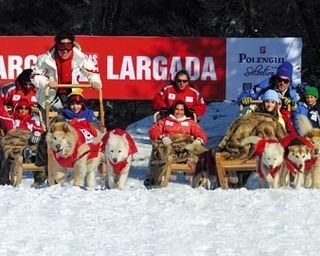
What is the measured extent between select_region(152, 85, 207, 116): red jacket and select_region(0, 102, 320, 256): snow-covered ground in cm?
193


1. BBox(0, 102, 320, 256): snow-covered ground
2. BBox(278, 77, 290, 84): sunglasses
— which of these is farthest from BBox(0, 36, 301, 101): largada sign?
BBox(0, 102, 320, 256): snow-covered ground

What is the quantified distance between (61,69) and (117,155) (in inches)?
72.0

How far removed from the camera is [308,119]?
8938 mm

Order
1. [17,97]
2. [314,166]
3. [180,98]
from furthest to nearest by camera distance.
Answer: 1. [17,97]
2. [180,98]
3. [314,166]

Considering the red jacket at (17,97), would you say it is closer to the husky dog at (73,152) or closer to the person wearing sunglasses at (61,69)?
the person wearing sunglasses at (61,69)

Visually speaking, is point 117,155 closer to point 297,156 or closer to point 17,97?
point 297,156

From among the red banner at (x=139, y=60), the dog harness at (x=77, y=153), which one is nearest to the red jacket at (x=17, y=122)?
the dog harness at (x=77, y=153)

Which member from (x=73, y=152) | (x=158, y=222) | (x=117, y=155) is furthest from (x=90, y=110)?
(x=158, y=222)

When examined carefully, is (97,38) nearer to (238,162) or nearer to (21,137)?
→ (21,137)

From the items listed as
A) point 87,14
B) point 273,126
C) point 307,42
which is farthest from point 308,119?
point 87,14

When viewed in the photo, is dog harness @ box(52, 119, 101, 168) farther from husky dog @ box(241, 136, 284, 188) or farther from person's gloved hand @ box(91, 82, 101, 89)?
husky dog @ box(241, 136, 284, 188)

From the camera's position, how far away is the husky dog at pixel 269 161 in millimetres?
7320

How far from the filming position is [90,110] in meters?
8.94

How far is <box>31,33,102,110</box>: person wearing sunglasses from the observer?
896cm
